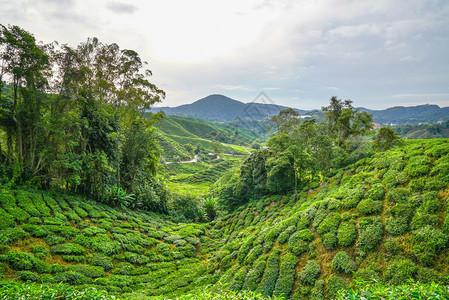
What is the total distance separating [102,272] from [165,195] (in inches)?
604

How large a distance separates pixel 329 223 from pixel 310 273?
8.92 ft

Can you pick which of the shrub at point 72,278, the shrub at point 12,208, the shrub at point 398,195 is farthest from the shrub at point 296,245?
the shrub at point 12,208

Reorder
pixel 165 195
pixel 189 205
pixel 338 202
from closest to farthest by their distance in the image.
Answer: pixel 338 202 < pixel 165 195 < pixel 189 205

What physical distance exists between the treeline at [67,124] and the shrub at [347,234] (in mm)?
17698

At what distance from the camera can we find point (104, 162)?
57.8 feet

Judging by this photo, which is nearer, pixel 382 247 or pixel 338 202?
pixel 382 247

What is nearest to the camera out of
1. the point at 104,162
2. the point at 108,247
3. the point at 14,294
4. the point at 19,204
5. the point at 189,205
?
the point at 14,294

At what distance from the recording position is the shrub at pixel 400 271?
5.94 m

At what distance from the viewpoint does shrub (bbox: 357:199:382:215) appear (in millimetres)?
8560

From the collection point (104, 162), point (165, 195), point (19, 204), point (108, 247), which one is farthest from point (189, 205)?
point (19, 204)

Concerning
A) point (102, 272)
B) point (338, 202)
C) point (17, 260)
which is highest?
point (338, 202)

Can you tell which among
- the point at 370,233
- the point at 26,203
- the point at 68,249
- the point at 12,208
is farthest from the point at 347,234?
the point at 26,203

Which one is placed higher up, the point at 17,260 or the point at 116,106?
the point at 116,106

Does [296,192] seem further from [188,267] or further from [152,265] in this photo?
[152,265]
